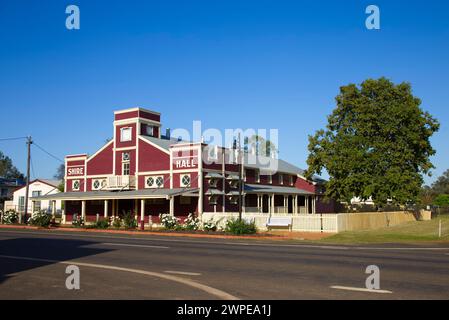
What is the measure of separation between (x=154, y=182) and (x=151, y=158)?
7.01 feet

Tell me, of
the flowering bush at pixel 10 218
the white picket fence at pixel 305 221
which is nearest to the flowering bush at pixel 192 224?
the white picket fence at pixel 305 221

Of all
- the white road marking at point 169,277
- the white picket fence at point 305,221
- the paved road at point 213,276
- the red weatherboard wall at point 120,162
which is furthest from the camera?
the red weatherboard wall at point 120,162

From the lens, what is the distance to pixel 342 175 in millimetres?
42562

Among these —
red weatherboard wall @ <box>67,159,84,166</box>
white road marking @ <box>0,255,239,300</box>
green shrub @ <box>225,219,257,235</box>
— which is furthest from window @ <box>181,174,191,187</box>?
white road marking @ <box>0,255,239,300</box>

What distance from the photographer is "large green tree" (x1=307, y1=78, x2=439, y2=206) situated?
40844mm

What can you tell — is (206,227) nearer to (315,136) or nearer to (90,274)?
(315,136)

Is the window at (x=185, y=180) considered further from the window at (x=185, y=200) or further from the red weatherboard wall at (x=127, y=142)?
the red weatherboard wall at (x=127, y=142)

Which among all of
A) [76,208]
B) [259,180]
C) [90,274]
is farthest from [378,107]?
[90,274]

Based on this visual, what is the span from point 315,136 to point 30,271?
121 feet

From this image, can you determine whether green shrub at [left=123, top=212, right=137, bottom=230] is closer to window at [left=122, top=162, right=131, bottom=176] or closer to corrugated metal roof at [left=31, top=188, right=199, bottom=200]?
corrugated metal roof at [left=31, top=188, right=199, bottom=200]

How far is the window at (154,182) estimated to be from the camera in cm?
3957

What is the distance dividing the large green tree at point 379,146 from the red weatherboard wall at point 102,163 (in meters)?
19.7

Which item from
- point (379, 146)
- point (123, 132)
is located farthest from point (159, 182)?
point (379, 146)

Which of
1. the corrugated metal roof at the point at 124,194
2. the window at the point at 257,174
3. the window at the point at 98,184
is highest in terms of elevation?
the window at the point at 257,174
